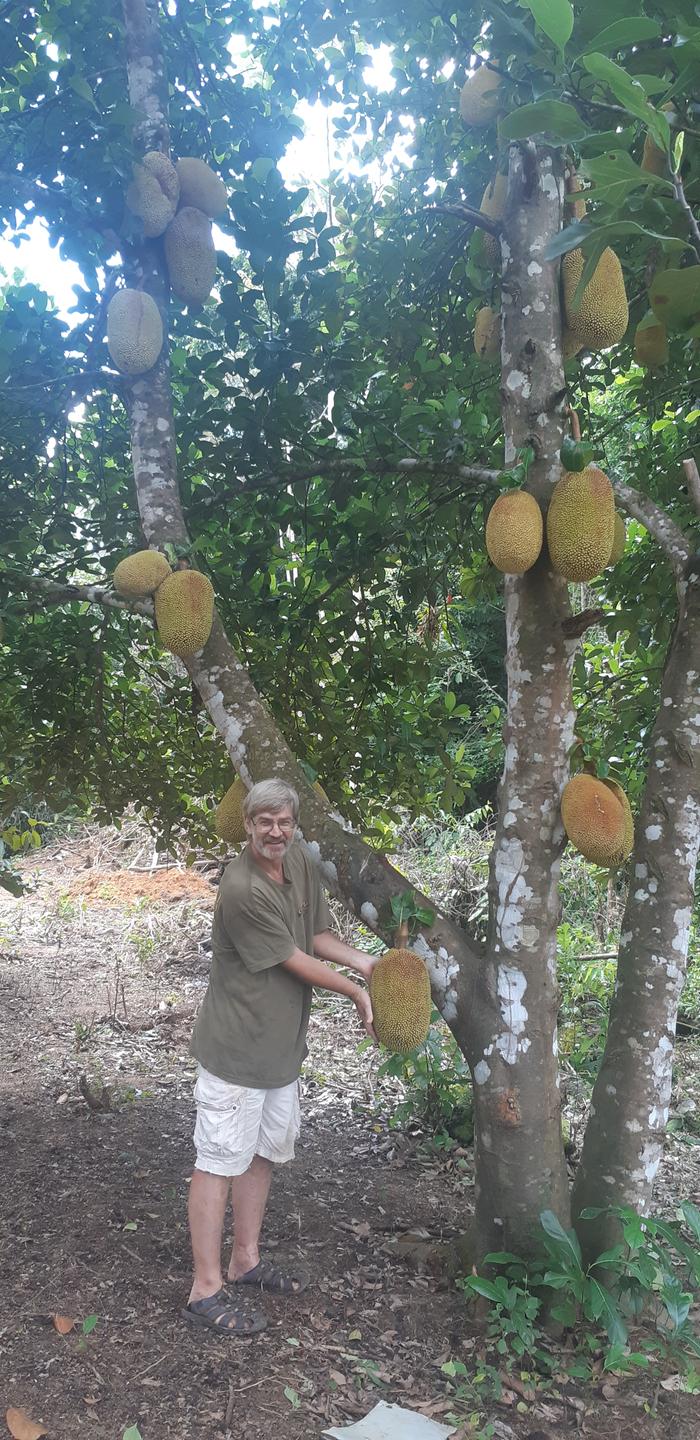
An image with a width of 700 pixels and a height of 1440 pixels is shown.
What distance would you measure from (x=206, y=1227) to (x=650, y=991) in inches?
47.5

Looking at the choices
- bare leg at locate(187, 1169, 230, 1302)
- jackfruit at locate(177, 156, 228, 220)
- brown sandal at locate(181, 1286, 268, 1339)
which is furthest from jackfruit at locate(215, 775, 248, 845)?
jackfruit at locate(177, 156, 228, 220)

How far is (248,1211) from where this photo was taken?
2.51 m

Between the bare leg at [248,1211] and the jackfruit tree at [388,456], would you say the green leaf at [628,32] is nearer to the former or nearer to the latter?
the jackfruit tree at [388,456]

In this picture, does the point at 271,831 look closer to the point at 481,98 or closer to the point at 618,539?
the point at 618,539

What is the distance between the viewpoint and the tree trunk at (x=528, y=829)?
7.38 feet

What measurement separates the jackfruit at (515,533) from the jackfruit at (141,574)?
85 centimetres

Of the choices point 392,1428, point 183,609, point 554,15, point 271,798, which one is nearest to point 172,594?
point 183,609

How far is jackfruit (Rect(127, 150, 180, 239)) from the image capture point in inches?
103

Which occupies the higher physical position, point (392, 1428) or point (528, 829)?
point (528, 829)

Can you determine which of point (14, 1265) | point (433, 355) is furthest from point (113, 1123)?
point (433, 355)

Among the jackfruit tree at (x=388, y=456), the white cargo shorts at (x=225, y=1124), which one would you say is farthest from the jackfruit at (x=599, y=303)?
the white cargo shorts at (x=225, y=1124)

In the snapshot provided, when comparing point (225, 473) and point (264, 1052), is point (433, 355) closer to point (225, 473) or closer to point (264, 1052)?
point (225, 473)

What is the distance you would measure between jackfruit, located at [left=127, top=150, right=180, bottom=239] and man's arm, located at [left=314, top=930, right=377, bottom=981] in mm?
2017

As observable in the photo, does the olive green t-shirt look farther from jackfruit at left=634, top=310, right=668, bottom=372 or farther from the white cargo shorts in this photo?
jackfruit at left=634, top=310, right=668, bottom=372
